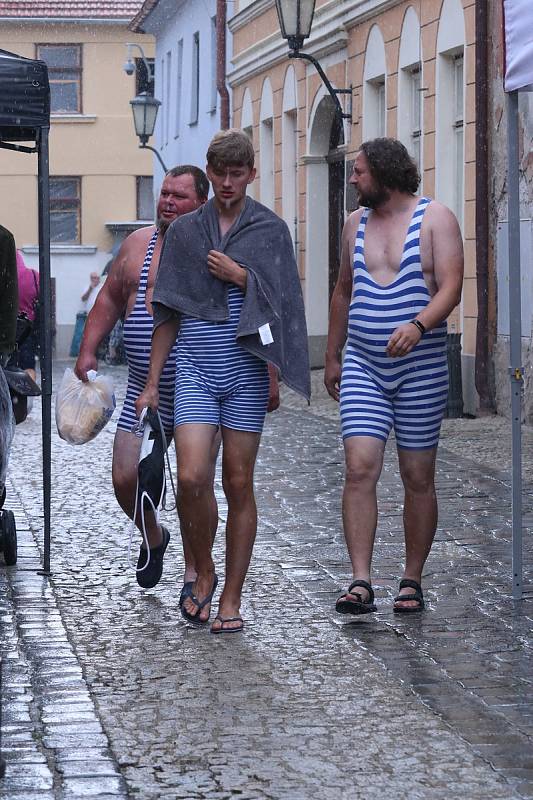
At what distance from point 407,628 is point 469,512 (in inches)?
124

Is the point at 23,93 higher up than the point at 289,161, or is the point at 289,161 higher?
the point at 289,161

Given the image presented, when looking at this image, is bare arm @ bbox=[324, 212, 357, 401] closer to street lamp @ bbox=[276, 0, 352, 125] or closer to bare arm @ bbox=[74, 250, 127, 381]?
bare arm @ bbox=[74, 250, 127, 381]

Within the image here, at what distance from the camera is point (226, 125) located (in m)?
29.0

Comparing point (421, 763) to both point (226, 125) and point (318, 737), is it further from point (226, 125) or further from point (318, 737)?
point (226, 125)

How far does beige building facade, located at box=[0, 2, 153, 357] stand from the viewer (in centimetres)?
4450

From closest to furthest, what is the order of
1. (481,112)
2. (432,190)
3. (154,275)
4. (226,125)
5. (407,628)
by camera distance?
(407,628), (154,275), (481,112), (432,190), (226,125)

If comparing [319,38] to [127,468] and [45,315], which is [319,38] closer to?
[45,315]

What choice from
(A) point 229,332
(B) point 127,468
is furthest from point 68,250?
(A) point 229,332

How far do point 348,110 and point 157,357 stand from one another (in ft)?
50.6

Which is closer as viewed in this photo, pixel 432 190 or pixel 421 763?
pixel 421 763

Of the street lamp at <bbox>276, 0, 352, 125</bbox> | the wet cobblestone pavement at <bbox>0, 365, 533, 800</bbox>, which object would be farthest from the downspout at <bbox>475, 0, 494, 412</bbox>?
the wet cobblestone pavement at <bbox>0, 365, 533, 800</bbox>

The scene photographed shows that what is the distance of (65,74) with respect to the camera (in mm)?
45250

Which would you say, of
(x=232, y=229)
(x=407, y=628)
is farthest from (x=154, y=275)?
(x=407, y=628)

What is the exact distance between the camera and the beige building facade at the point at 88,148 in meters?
44.5
